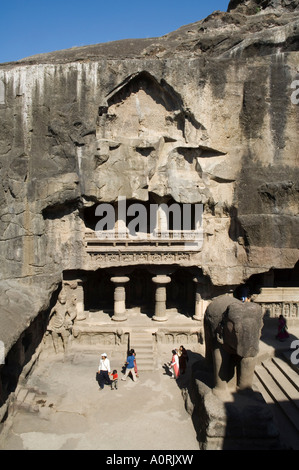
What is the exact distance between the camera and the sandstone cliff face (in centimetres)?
1233

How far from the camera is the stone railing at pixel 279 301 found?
1560cm

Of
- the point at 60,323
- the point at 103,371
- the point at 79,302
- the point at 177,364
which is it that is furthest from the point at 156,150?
the point at 103,371

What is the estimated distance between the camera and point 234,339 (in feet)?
26.2

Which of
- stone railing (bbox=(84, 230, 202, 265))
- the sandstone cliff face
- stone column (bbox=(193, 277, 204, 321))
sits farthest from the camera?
stone column (bbox=(193, 277, 204, 321))

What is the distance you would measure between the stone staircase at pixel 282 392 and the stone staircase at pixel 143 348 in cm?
362

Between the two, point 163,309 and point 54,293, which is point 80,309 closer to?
point 54,293

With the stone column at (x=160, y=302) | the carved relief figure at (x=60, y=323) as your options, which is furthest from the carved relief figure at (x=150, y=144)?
the carved relief figure at (x=60, y=323)

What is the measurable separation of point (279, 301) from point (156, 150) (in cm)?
844

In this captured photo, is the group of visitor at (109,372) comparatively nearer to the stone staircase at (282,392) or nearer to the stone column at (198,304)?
the stone staircase at (282,392)

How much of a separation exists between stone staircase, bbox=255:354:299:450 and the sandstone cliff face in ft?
11.8

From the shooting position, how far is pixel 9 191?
12.0 meters

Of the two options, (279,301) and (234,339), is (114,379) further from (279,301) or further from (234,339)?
(279,301)

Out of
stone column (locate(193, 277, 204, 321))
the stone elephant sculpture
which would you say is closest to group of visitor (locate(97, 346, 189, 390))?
the stone elephant sculpture

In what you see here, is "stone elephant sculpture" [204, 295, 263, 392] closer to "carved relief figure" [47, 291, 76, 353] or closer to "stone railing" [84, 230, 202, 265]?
"stone railing" [84, 230, 202, 265]
